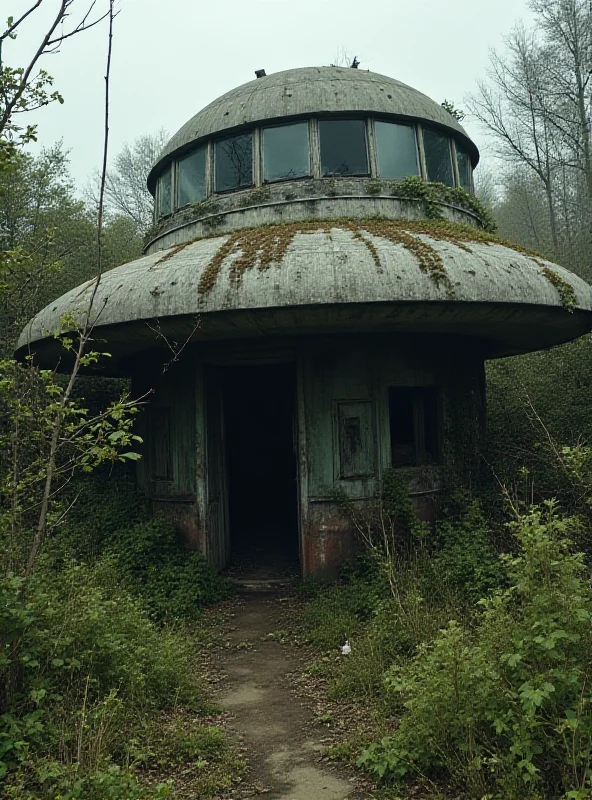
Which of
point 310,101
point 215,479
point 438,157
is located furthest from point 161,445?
point 438,157

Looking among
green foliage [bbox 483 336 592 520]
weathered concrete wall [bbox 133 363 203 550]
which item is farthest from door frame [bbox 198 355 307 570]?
green foliage [bbox 483 336 592 520]

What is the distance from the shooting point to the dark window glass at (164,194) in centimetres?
1066

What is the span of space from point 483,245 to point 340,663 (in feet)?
16.0

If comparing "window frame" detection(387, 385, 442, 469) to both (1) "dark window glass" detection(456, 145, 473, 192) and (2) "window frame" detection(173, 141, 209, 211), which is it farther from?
(2) "window frame" detection(173, 141, 209, 211)

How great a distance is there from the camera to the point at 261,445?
14906mm

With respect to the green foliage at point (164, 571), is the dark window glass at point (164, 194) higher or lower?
higher

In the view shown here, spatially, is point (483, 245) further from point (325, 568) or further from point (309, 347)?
point (325, 568)

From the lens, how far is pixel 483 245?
7.49 meters

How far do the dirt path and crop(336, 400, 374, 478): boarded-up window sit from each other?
1.97m

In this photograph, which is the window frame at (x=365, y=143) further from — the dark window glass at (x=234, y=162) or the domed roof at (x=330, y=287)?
the domed roof at (x=330, y=287)

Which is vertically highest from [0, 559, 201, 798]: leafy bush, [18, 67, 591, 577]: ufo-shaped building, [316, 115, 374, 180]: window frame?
[316, 115, 374, 180]: window frame

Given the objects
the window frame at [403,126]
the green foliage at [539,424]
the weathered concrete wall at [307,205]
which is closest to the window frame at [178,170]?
the weathered concrete wall at [307,205]

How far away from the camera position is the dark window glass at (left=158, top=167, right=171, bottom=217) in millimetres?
10656

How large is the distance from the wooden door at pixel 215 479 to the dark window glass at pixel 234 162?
287 centimetres
